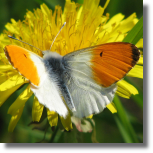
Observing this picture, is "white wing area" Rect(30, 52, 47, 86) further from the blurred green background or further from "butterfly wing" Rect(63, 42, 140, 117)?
the blurred green background

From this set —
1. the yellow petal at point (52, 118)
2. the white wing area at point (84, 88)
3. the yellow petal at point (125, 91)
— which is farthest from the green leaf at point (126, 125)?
the yellow petal at point (52, 118)

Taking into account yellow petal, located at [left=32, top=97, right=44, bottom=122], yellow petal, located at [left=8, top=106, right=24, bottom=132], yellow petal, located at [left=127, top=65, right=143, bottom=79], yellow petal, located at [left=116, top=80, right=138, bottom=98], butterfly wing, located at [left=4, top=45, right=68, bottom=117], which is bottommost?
yellow petal, located at [left=8, top=106, right=24, bottom=132]

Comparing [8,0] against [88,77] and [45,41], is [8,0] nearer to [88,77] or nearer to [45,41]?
[45,41]

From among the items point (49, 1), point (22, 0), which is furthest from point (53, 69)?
point (22, 0)

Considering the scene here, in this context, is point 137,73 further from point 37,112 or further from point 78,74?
point 37,112

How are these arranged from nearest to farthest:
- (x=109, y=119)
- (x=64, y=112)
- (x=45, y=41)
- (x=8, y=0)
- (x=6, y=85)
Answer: (x=64, y=112), (x=6, y=85), (x=45, y=41), (x=109, y=119), (x=8, y=0)

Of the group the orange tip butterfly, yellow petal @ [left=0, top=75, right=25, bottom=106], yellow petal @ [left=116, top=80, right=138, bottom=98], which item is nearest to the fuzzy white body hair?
the orange tip butterfly

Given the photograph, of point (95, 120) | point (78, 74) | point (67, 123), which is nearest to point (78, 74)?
point (78, 74)
